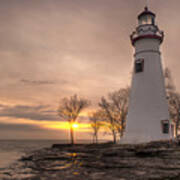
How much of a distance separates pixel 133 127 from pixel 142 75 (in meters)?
6.46

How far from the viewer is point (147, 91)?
2539cm

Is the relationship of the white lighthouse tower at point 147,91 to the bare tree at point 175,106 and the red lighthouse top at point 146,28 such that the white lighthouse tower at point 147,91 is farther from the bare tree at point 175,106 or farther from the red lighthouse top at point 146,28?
the bare tree at point 175,106

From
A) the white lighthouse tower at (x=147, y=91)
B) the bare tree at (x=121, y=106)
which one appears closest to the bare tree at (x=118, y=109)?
the bare tree at (x=121, y=106)

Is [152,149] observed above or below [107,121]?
below

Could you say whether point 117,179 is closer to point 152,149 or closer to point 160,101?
point 152,149

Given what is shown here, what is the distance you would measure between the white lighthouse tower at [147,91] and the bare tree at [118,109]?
14678mm

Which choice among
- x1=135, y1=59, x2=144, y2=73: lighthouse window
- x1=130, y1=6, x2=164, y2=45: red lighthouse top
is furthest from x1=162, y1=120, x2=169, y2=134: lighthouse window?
x1=130, y1=6, x2=164, y2=45: red lighthouse top

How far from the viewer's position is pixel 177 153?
683 inches

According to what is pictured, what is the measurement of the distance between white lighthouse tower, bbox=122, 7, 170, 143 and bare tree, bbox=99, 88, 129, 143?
578 inches

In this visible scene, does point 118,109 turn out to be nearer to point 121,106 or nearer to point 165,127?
point 121,106

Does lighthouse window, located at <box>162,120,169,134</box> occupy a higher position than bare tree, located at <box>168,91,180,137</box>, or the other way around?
bare tree, located at <box>168,91,180,137</box>

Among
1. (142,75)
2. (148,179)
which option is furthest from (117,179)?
(142,75)

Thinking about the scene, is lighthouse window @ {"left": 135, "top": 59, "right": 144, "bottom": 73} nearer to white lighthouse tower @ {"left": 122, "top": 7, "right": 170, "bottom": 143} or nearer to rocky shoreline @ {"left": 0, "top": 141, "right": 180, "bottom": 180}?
white lighthouse tower @ {"left": 122, "top": 7, "right": 170, "bottom": 143}

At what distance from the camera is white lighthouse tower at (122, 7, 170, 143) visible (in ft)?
80.2
